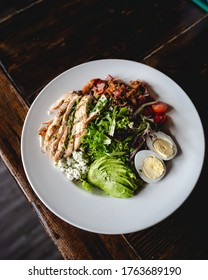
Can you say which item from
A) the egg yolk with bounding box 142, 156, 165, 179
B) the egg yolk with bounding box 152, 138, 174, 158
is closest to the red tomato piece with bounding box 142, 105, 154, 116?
the egg yolk with bounding box 152, 138, 174, 158

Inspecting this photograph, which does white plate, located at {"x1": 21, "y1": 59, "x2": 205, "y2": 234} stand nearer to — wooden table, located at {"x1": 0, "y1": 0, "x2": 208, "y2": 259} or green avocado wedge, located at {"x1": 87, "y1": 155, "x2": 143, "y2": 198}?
green avocado wedge, located at {"x1": 87, "y1": 155, "x2": 143, "y2": 198}

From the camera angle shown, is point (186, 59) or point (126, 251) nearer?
point (126, 251)

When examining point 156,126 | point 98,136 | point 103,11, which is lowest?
point 156,126

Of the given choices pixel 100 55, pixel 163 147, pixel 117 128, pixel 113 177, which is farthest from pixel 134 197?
pixel 100 55

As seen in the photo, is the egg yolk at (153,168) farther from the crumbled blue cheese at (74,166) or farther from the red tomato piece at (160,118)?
the crumbled blue cheese at (74,166)

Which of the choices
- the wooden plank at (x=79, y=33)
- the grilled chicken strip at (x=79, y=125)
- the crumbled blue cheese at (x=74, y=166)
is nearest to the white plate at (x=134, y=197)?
the crumbled blue cheese at (x=74, y=166)

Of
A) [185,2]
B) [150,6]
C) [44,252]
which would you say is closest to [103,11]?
[150,6]
